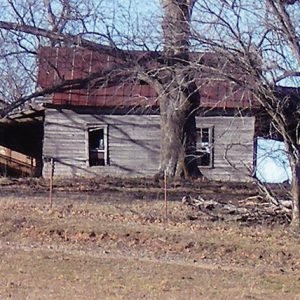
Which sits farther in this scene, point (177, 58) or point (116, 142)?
point (116, 142)

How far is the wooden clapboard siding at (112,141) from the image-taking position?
34.5 m

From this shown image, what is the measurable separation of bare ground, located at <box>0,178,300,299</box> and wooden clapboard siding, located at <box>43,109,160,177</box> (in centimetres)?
915

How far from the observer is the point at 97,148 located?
3516cm

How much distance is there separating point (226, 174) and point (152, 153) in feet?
9.89

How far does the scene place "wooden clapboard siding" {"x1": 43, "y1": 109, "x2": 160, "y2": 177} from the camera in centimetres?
3447

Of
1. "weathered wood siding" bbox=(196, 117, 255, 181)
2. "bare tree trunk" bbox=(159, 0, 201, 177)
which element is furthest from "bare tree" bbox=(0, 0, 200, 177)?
"weathered wood siding" bbox=(196, 117, 255, 181)

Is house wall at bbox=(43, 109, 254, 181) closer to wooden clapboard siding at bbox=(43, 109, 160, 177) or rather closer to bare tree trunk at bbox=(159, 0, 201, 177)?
wooden clapboard siding at bbox=(43, 109, 160, 177)

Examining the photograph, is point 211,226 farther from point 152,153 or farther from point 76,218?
point 152,153

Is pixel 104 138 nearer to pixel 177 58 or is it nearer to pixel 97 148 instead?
pixel 97 148

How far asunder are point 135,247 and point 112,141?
17.9m

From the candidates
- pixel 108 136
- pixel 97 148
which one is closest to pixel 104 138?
pixel 108 136

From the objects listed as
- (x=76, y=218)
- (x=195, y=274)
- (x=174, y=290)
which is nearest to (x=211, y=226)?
(x=76, y=218)

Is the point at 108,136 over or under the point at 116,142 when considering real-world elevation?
over

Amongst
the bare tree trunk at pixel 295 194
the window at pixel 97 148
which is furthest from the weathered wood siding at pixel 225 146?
the bare tree trunk at pixel 295 194
